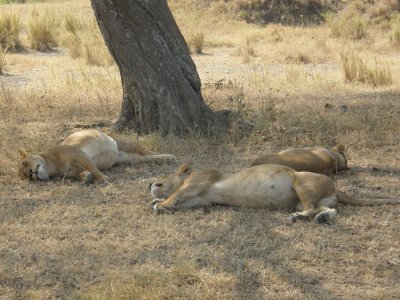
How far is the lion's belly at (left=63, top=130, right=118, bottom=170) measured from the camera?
24.2 feet

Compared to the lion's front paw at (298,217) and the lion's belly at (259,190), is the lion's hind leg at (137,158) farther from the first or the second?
the lion's front paw at (298,217)

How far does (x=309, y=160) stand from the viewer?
6703 millimetres

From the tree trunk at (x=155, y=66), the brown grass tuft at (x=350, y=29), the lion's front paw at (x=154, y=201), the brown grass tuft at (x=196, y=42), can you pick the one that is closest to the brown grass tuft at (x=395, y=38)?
the brown grass tuft at (x=350, y=29)

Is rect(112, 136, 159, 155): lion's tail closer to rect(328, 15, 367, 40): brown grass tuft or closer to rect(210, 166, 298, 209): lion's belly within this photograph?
rect(210, 166, 298, 209): lion's belly

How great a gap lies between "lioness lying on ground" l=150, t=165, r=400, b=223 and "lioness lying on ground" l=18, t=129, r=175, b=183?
1143 mm

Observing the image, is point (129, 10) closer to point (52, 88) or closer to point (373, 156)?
point (373, 156)

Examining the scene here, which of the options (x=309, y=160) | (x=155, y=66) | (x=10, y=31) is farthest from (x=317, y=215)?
(x=10, y=31)

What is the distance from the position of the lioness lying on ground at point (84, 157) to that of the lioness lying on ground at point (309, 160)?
4.70 ft

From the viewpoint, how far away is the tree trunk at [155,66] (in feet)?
28.0

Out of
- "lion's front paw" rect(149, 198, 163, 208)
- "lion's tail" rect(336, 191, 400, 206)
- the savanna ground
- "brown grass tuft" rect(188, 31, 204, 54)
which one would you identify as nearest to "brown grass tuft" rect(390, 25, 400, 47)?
the savanna ground

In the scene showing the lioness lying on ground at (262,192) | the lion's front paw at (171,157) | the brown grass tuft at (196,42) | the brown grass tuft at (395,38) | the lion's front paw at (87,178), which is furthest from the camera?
the brown grass tuft at (196,42)

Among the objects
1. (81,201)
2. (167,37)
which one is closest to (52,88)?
(167,37)

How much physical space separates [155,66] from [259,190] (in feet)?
10.5

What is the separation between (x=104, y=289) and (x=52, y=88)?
8.12 meters
